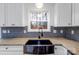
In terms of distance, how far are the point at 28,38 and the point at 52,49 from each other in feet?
2.36

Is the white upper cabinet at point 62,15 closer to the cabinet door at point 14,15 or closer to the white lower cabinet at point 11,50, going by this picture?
the cabinet door at point 14,15

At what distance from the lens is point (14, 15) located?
3.41 meters

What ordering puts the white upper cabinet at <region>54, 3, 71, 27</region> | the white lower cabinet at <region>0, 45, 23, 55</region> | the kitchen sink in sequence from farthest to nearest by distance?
the white upper cabinet at <region>54, 3, 71, 27</region>
the white lower cabinet at <region>0, 45, 23, 55</region>
the kitchen sink

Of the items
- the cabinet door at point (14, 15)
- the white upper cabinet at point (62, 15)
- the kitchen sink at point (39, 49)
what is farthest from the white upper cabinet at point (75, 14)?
the cabinet door at point (14, 15)

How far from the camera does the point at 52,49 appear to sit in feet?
8.93

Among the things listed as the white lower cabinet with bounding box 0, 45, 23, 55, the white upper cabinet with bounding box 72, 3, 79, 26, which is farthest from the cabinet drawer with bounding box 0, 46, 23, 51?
the white upper cabinet with bounding box 72, 3, 79, 26

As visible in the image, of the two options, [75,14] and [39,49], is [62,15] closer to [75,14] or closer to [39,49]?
[75,14]

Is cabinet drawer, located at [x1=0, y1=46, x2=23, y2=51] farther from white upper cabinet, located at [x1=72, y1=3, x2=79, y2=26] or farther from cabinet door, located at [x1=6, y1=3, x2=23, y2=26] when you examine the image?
white upper cabinet, located at [x1=72, y1=3, x2=79, y2=26]

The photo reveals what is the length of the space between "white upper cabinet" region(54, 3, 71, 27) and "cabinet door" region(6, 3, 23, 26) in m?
0.83

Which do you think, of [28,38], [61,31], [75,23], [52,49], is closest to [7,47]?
[28,38]

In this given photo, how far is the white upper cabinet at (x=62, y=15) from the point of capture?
3312mm

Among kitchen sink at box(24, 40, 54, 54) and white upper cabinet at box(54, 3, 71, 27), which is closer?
kitchen sink at box(24, 40, 54, 54)

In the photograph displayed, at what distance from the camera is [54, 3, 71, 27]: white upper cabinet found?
130 inches

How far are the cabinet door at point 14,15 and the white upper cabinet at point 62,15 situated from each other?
0.83 metres
